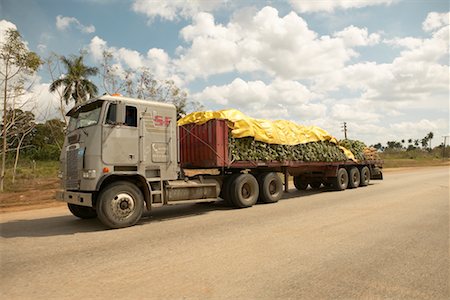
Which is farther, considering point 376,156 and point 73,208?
point 376,156

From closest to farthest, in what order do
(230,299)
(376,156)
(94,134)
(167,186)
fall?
(230,299)
(94,134)
(167,186)
(376,156)

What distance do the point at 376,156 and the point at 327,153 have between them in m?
5.64

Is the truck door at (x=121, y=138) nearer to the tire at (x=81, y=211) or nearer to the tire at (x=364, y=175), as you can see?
the tire at (x=81, y=211)

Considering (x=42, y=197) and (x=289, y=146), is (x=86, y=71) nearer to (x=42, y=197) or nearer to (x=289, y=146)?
(x=42, y=197)

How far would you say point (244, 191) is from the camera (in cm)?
1000

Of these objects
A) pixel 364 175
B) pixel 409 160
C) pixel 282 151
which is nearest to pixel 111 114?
pixel 282 151

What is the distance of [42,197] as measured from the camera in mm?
13516

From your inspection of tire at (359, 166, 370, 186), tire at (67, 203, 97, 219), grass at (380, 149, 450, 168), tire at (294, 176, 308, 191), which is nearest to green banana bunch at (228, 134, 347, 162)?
tire at (294, 176, 308, 191)

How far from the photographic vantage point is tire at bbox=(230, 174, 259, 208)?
9508 mm

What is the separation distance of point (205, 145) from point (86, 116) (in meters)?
3.35

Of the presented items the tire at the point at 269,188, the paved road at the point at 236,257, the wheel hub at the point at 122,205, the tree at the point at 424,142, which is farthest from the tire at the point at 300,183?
the tree at the point at 424,142

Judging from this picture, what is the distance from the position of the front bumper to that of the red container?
3.55 meters

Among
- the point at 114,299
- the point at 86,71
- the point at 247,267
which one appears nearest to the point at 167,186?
the point at 247,267

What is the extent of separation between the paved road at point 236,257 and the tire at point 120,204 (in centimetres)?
29
